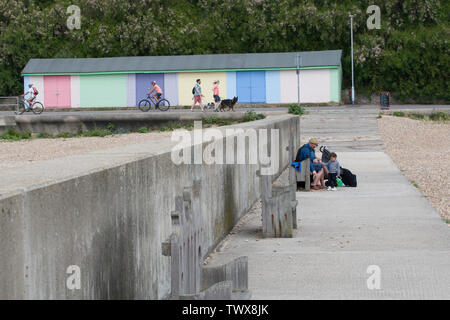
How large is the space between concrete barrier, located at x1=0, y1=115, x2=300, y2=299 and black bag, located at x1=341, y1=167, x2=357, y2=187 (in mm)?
7142

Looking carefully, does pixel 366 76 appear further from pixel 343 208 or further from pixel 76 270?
pixel 76 270

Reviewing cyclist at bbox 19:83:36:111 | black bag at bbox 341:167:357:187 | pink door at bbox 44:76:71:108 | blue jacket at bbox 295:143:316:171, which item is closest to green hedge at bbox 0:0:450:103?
pink door at bbox 44:76:71:108

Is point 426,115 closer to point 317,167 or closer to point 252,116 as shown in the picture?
point 252,116

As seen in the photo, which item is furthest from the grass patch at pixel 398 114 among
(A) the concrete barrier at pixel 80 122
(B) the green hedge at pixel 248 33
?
(B) the green hedge at pixel 248 33

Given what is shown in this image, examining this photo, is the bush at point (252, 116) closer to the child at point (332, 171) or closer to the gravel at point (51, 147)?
the gravel at point (51, 147)

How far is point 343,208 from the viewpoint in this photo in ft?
36.8

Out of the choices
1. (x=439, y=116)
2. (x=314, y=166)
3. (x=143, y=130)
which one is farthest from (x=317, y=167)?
(x=439, y=116)

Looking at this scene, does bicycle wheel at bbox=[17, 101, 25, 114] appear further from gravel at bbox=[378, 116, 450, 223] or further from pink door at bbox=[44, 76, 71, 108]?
gravel at bbox=[378, 116, 450, 223]

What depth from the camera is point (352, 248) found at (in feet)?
26.6

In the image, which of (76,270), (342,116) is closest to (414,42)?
(342,116)

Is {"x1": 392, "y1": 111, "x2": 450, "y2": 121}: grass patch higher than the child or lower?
higher

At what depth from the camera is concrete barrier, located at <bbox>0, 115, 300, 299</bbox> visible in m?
3.24
